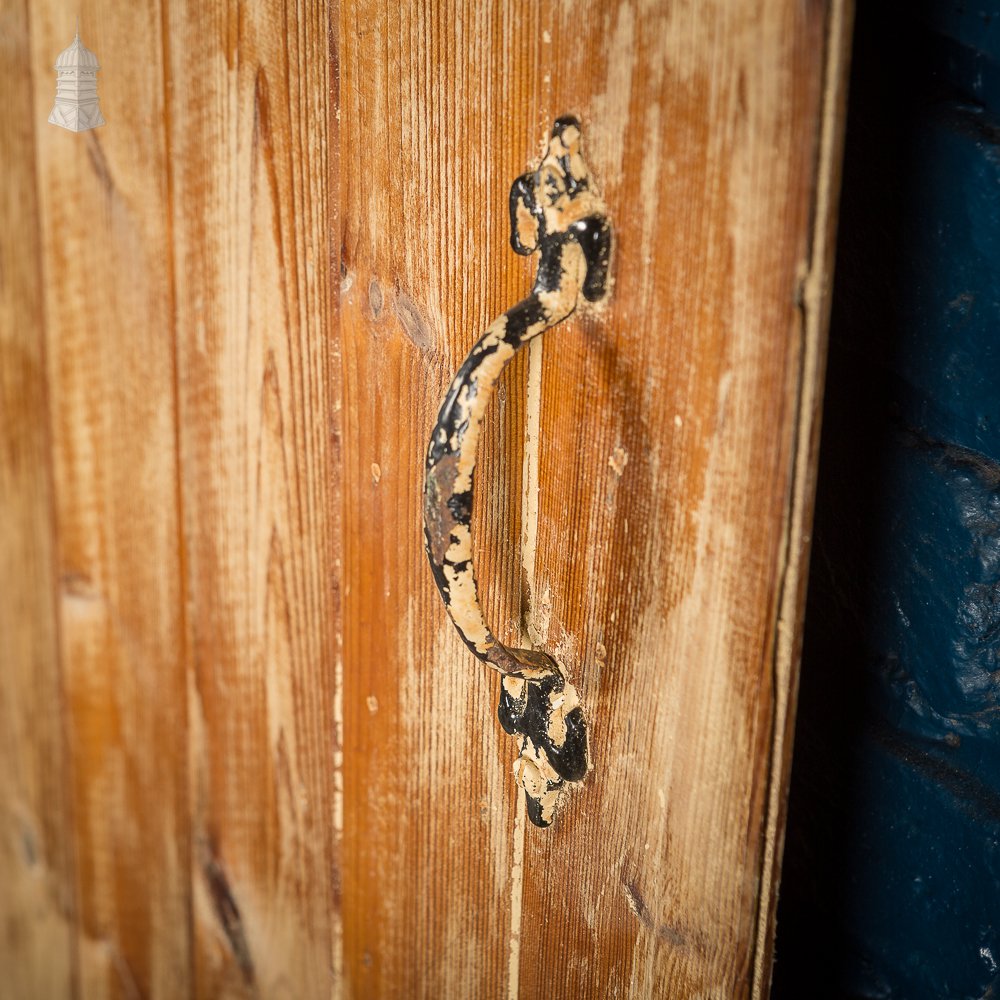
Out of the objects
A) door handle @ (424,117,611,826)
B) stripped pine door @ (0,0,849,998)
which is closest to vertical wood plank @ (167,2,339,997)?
stripped pine door @ (0,0,849,998)

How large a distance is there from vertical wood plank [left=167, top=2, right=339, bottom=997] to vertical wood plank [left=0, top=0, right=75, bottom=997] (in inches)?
8.1

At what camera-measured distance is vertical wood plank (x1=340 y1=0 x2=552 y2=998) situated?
1.55ft

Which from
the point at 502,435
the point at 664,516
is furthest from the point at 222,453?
the point at 664,516

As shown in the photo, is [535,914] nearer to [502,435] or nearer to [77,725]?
[502,435]

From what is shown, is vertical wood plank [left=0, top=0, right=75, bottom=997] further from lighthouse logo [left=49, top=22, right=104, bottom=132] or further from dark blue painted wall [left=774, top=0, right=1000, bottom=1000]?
dark blue painted wall [left=774, top=0, right=1000, bottom=1000]

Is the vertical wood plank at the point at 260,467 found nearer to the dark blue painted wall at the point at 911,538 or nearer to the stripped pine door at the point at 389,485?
the stripped pine door at the point at 389,485

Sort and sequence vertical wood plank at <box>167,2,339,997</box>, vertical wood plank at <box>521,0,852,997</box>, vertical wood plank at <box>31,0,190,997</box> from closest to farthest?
vertical wood plank at <box>521,0,852,997</box>, vertical wood plank at <box>167,2,339,997</box>, vertical wood plank at <box>31,0,190,997</box>

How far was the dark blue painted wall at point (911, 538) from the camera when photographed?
0.46 m

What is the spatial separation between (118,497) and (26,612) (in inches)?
8.5

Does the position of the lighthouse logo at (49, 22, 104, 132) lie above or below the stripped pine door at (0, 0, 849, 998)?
above

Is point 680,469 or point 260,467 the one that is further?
point 260,467

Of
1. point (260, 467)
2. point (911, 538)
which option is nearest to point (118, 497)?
point (260, 467)

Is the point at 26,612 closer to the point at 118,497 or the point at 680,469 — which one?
the point at 118,497

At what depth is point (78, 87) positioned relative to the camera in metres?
0.70
